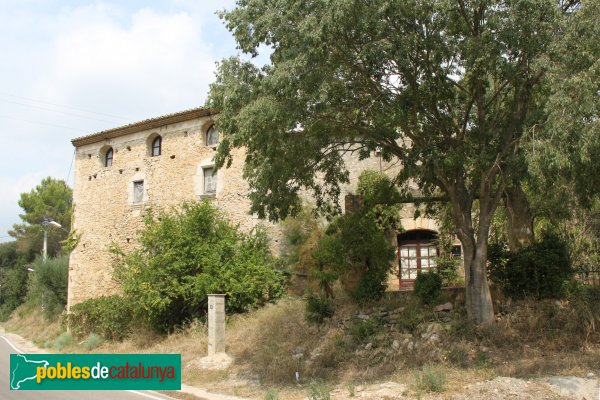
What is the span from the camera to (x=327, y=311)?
1364cm

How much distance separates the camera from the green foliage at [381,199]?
13383 millimetres

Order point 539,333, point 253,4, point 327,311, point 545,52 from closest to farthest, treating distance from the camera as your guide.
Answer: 1. point 545,52
2. point 253,4
3. point 539,333
4. point 327,311

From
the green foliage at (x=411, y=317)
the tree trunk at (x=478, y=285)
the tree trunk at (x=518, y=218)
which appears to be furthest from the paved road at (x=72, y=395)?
the tree trunk at (x=518, y=218)

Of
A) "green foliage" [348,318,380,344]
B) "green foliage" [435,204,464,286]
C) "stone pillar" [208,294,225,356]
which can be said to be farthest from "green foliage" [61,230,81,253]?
"green foliage" [348,318,380,344]

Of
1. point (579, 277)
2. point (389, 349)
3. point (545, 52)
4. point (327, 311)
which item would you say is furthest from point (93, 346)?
point (545, 52)

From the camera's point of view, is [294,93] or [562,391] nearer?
[562,391]

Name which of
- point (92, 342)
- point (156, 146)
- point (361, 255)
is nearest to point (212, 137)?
point (156, 146)

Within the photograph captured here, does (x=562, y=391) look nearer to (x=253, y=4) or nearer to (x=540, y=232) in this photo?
(x=540, y=232)

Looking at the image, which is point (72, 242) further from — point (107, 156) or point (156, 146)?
point (156, 146)

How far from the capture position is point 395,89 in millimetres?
10656

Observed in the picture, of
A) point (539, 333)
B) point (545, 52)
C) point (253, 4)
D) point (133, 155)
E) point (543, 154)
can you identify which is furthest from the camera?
point (133, 155)

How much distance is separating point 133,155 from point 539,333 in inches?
752

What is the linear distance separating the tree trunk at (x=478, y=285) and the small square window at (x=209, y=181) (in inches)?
502

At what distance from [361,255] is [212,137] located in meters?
10.7
